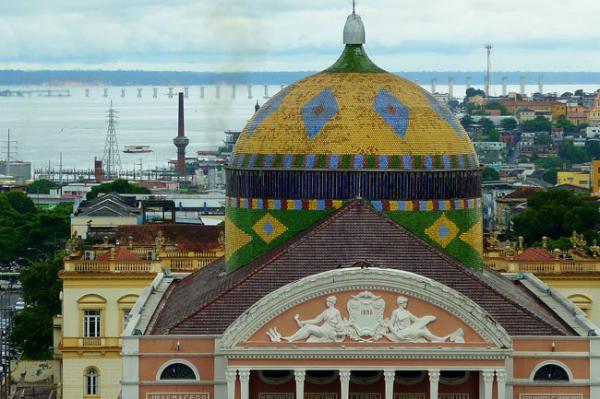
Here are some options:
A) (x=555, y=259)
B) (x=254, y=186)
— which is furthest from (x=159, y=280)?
(x=555, y=259)

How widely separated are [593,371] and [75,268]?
28127mm

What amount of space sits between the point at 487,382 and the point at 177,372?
21.5ft

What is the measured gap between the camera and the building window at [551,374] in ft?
172

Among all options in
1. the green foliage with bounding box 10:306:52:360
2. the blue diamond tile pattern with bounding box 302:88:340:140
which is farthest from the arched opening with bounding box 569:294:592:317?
the green foliage with bounding box 10:306:52:360

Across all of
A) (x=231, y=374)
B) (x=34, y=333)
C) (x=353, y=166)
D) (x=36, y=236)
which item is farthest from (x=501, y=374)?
(x=36, y=236)

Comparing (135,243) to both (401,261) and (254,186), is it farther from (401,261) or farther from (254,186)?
(401,261)

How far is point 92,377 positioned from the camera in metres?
76.1

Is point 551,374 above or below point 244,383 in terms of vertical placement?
above

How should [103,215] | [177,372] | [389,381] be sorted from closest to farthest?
[389,381]
[177,372]
[103,215]

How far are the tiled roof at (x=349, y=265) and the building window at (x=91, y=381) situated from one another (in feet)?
66.9

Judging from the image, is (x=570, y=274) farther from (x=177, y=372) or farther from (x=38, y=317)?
(x=177, y=372)

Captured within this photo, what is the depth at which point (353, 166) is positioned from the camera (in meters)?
57.8

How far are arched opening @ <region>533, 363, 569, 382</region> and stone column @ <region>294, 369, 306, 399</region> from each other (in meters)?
5.02

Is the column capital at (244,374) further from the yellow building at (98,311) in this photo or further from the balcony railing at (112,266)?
the balcony railing at (112,266)
